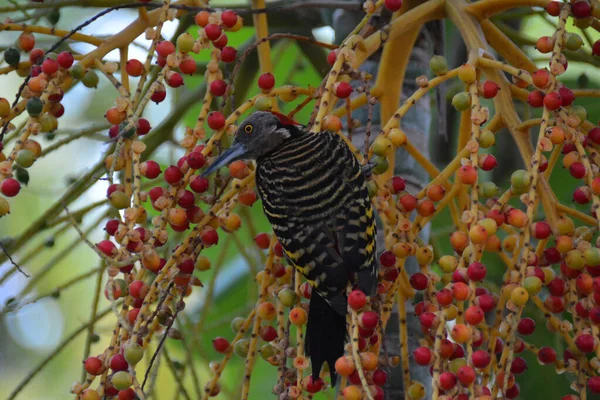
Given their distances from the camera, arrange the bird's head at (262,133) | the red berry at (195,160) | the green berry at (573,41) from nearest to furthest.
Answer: the red berry at (195,160)
the green berry at (573,41)
the bird's head at (262,133)

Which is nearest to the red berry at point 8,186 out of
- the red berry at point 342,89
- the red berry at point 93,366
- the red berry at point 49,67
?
the red berry at point 49,67

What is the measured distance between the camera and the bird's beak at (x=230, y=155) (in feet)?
5.48

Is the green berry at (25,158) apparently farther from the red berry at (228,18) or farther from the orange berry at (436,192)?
the orange berry at (436,192)

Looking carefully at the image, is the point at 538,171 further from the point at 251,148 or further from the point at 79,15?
the point at 79,15

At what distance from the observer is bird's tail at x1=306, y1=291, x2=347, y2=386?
1.72 meters

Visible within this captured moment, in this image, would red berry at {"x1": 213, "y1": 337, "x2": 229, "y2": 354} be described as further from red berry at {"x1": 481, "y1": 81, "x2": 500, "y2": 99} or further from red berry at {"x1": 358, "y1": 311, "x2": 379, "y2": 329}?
red berry at {"x1": 481, "y1": 81, "x2": 500, "y2": 99}

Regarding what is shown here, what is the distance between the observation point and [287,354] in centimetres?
141

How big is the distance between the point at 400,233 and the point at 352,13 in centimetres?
100

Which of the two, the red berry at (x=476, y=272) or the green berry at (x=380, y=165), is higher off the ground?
the green berry at (x=380, y=165)

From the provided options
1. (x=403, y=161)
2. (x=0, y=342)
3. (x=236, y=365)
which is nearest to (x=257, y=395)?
(x=236, y=365)

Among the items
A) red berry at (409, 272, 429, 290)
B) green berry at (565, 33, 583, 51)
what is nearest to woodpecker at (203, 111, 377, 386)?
red berry at (409, 272, 429, 290)

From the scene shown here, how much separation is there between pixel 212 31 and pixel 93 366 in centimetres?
62

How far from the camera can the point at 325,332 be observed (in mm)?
1840

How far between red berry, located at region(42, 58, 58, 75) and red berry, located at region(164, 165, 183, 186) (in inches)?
11.2
